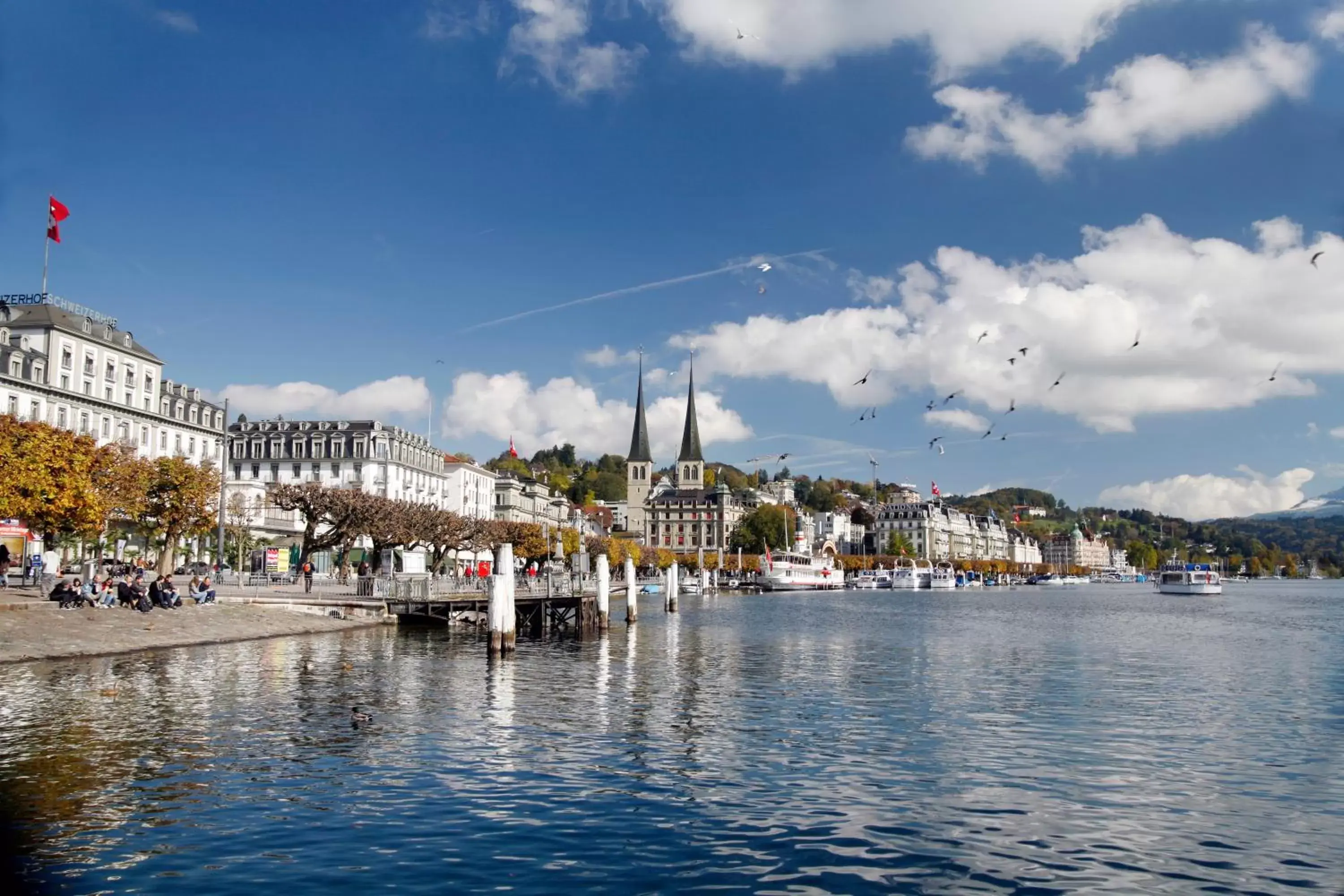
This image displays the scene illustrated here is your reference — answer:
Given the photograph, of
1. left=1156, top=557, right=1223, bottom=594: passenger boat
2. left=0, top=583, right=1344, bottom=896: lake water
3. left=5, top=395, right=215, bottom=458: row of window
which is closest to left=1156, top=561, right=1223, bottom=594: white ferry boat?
left=1156, top=557, right=1223, bottom=594: passenger boat

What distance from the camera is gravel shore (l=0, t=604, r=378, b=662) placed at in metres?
40.6

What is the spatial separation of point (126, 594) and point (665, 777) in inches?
1473

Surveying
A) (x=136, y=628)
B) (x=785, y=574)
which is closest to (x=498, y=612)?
(x=136, y=628)

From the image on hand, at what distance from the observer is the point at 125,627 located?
4709 centimetres

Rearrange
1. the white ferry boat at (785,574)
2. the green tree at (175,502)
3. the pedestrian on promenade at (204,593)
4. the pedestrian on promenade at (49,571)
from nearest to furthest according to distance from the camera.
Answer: the pedestrian on promenade at (49,571) < the pedestrian on promenade at (204,593) < the green tree at (175,502) < the white ferry boat at (785,574)

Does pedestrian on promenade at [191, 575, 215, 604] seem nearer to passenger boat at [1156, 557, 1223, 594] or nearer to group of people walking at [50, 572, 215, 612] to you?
group of people walking at [50, 572, 215, 612]

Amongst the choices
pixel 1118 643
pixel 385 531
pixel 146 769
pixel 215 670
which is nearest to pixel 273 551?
pixel 385 531

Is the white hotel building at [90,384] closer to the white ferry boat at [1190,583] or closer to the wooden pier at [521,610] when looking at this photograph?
the wooden pier at [521,610]

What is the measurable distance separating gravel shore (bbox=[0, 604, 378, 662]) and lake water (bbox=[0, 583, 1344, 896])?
5.06 feet

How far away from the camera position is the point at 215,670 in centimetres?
3947

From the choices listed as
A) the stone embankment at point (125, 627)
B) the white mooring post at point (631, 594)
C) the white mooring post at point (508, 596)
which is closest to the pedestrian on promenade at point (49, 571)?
the stone embankment at point (125, 627)

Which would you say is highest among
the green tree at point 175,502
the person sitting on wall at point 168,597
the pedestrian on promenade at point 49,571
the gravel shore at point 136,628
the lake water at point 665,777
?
the green tree at point 175,502

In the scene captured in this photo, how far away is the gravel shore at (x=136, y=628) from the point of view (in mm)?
40625

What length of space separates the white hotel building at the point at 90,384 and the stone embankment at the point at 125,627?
90.0 feet
